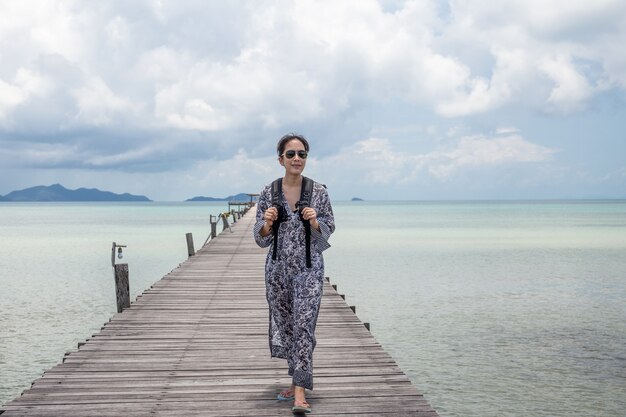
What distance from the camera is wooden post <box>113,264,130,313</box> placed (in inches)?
408

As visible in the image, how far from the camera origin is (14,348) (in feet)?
45.6

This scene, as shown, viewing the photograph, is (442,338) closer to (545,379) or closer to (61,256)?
(545,379)

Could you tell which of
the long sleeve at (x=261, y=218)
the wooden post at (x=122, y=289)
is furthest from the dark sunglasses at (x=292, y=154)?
the wooden post at (x=122, y=289)

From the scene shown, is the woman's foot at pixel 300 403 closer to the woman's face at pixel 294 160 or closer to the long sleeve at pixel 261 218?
the long sleeve at pixel 261 218

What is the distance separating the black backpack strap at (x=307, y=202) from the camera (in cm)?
458

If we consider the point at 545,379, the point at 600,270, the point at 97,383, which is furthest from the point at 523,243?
the point at 97,383

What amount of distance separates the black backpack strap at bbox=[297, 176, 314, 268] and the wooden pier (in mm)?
1263

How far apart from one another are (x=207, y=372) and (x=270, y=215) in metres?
2.24

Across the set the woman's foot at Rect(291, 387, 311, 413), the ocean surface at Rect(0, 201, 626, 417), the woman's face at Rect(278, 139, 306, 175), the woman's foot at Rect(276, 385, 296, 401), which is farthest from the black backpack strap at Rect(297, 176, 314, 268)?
the ocean surface at Rect(0, 201, 626, 417)

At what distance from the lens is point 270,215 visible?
4.53m

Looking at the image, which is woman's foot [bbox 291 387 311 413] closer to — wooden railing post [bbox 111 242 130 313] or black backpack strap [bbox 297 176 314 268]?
black backpack strap [bbox 297 176 314 268]

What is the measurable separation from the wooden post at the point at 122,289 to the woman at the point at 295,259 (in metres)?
6.33

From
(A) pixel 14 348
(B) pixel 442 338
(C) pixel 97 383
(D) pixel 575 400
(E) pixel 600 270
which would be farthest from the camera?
(E) pixel 600 270

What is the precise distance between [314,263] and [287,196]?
0.55m
